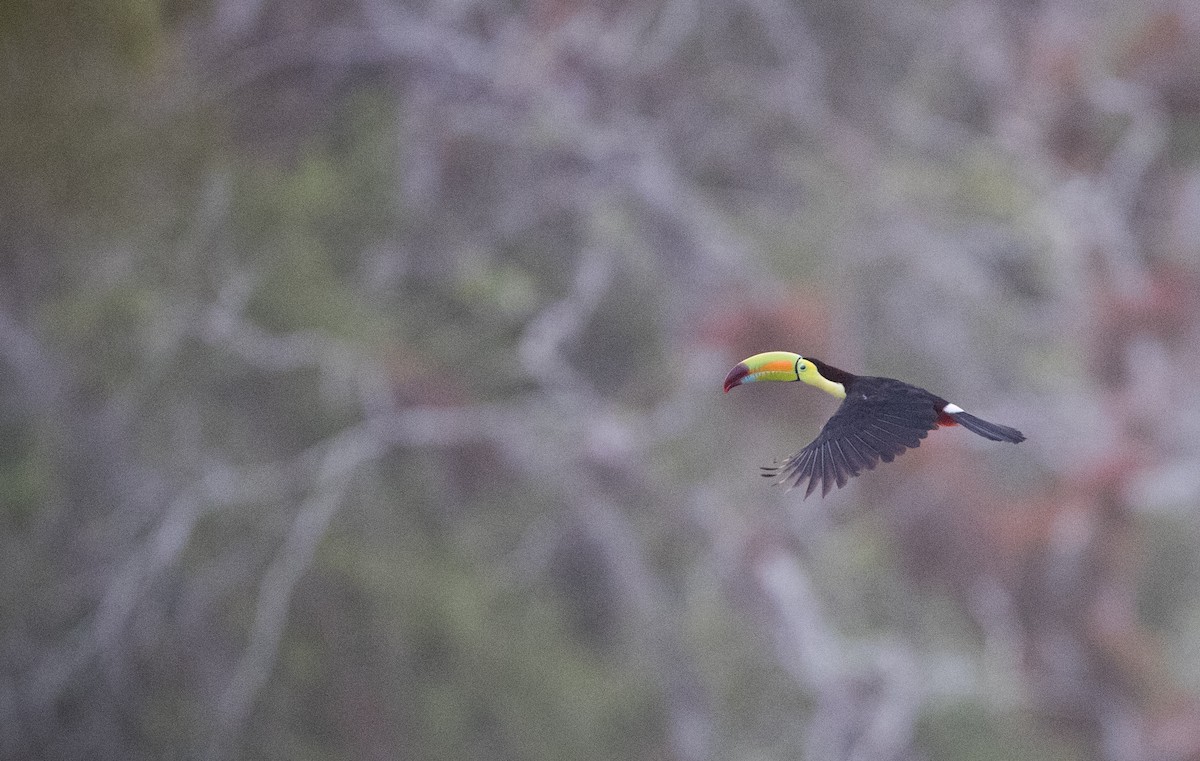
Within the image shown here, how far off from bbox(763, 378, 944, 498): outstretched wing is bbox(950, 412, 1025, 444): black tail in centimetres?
6

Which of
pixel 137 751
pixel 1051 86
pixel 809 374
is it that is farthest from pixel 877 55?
pixel 809 374

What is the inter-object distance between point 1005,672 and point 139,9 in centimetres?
551

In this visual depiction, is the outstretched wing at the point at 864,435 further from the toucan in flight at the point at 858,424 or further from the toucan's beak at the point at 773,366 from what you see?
the toucan's beak at the point at 773,366

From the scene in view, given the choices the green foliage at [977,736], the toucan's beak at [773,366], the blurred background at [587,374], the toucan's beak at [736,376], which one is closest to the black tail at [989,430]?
the toucan's beak at [773,366]

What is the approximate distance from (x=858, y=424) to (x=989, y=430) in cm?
30

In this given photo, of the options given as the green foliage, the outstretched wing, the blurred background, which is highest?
the blurred background

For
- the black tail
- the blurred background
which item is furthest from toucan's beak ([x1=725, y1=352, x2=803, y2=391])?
the blurred background

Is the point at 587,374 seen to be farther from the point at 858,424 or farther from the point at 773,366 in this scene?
the point at 858,424

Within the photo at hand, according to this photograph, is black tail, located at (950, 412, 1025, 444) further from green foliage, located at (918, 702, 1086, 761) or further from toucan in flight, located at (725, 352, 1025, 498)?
green foliage, located at (918, 702, 1086, 761)

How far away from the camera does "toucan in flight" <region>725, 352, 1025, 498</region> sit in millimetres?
3461

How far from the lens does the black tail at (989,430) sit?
3547 mm

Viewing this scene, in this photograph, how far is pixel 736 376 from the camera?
3492mm

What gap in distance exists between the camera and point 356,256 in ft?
27.6

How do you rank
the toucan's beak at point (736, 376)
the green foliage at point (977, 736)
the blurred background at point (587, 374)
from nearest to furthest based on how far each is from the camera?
the toucan's beak at point (736, 376)
the blurred background at point (587, 374)
the green foliage at point (977, 736)
